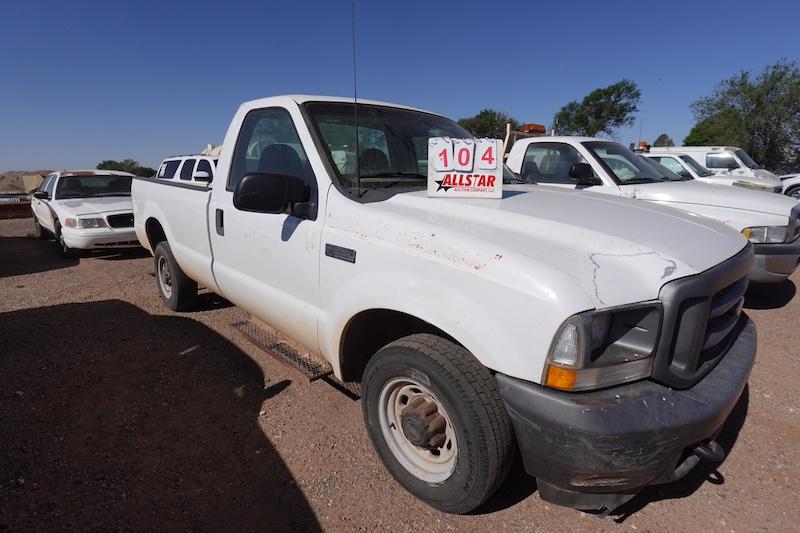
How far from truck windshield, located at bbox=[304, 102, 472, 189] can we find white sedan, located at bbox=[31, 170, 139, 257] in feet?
21.3

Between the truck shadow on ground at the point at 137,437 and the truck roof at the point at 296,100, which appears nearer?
the truck shadow on ground at the point at 137,437

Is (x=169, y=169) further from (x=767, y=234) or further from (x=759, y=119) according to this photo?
(x=759, y=119)

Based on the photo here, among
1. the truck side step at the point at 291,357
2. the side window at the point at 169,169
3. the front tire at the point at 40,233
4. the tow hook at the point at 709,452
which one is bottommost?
the front tire at the point at 40,233

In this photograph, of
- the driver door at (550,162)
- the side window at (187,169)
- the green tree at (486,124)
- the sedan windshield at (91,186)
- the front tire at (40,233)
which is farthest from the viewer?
the green tree at (486,124)

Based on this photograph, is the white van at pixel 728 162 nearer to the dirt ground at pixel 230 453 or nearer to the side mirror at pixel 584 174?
the side mirror at pixel 584 174

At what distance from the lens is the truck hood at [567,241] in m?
1.69

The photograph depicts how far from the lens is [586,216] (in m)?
2.29

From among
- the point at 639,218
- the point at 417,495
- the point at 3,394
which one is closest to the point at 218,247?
the point at 3,394

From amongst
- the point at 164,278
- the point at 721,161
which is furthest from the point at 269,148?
the point at 721,161

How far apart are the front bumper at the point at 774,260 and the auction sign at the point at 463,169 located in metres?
3.75

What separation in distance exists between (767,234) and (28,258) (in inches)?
447

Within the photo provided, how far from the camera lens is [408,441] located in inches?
89.6

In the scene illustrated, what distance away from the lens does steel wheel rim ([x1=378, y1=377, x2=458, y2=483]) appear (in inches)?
82.8

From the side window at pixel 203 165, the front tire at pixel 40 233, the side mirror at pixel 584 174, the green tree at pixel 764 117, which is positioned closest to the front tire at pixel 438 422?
the side mirror at pixel 584 174
